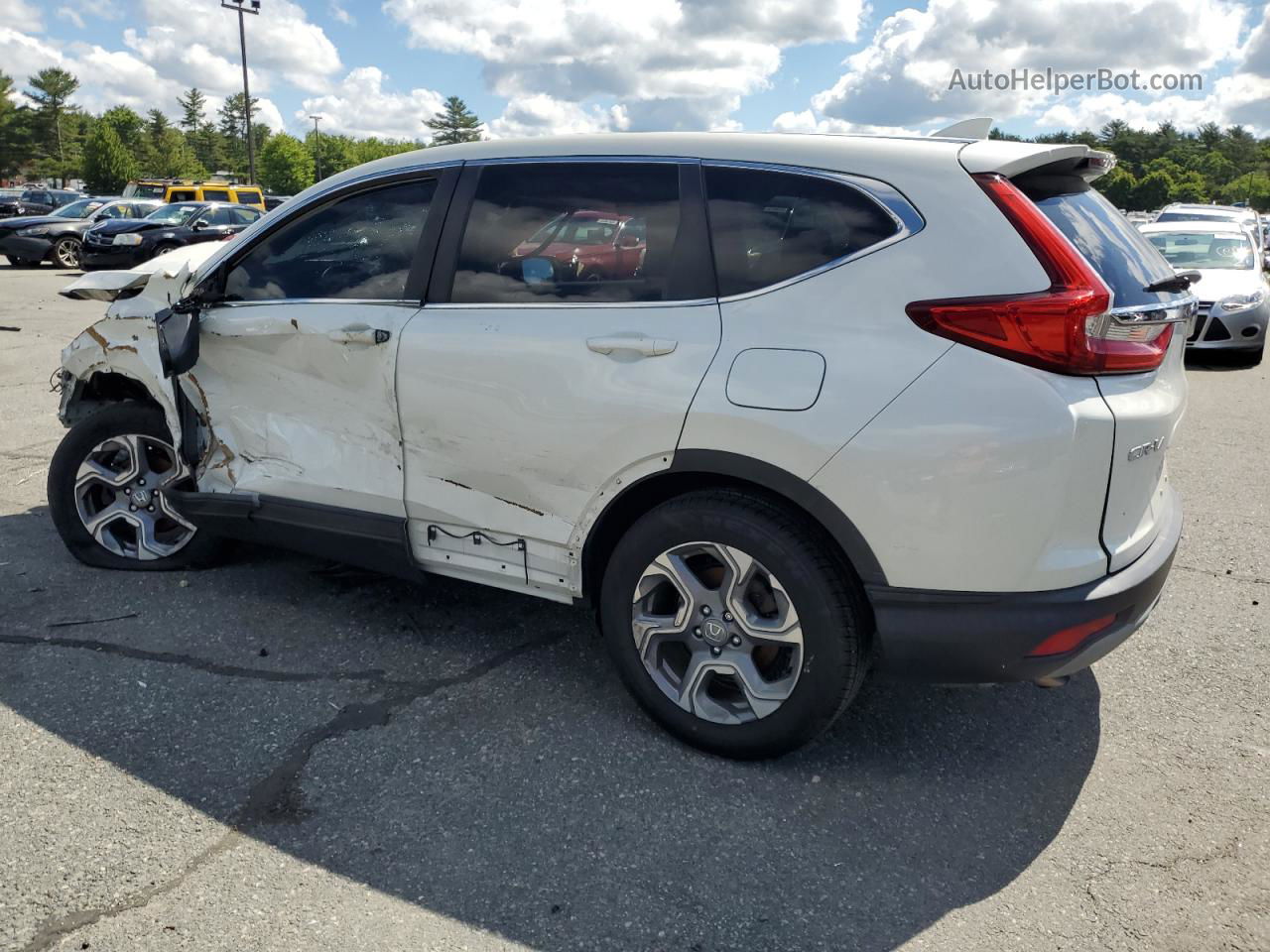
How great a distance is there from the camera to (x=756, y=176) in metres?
2.98

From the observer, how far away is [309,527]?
3.78 m

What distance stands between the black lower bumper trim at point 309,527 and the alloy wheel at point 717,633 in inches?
38.7

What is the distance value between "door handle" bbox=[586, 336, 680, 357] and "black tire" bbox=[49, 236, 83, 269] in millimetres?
22883

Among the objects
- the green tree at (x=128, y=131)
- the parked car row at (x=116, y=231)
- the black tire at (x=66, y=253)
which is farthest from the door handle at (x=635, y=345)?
the green tree at (x=128, y=131)

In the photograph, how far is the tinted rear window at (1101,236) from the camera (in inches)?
108

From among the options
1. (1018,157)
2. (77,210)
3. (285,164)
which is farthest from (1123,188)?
(1018,157)

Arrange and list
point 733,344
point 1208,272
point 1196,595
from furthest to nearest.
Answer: point 1208,272
point 1196,595
point 733,344

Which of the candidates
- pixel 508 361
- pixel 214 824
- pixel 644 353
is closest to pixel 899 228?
pixel 644 353

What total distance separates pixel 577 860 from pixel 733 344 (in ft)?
4.79

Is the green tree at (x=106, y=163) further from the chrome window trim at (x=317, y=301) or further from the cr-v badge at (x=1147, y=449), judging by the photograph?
the cr-v badge at (x=1147, y=449)

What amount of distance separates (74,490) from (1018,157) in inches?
159

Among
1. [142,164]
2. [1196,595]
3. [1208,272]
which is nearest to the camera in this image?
[1196,595]

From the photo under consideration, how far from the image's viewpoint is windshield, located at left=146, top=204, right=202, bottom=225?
21672 mm

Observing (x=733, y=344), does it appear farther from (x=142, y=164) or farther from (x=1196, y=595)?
(x=142, y=164)
